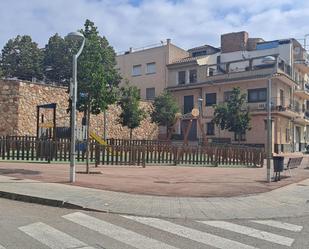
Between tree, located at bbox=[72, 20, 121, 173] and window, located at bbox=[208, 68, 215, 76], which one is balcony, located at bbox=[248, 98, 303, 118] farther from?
tree, located at bbox=[72, 20, 121, 173]

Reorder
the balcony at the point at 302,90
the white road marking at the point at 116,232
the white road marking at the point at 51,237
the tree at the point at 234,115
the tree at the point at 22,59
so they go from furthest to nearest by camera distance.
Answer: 1. the tree at the point at 22,59
2. the balcony at the point at 302,90
3. the tree at the point at 234,115
4. the white road marking at the point at 116,232
5. the white road marking at the point at 51,237

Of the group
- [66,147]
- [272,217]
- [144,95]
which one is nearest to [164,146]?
[66,147]

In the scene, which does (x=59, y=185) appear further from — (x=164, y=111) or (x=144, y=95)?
(x=144, y=95)

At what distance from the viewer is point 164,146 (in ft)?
74.9

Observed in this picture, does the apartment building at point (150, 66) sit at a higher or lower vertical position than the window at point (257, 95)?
higher

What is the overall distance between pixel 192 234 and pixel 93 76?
405 inches

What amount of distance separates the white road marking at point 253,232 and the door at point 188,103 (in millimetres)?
41122

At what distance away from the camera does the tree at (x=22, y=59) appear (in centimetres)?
5469

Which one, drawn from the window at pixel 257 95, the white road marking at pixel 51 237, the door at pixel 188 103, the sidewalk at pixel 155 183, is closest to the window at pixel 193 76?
the door at pixel 188 103

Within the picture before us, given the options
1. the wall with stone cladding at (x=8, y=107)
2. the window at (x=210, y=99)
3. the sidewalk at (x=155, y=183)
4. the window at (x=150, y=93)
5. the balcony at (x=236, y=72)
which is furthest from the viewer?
the window at (x=150, y=93)

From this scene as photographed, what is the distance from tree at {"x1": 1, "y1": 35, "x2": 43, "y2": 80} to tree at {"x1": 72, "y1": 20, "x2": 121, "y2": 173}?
39.6m

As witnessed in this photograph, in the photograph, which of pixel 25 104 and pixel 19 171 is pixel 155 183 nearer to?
pixel 19 171

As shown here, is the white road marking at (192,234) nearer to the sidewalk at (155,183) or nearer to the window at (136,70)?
the sidewalk at (155,183)

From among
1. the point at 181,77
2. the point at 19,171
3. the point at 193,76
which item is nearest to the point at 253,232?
the point at 19,171
